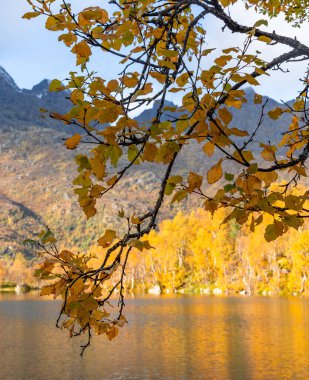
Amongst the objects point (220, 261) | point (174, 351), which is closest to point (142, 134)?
point (174, 351)

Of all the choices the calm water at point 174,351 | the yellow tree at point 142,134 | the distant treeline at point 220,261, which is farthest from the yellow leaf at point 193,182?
the distant treeline at point 220,261

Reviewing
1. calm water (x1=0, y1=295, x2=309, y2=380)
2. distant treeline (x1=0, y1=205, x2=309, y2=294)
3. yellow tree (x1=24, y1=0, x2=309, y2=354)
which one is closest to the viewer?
yellow tree (x1=24, y1=0, x2=309, y2=354)

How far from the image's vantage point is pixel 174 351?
30453 mm

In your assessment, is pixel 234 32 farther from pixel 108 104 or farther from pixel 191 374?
pixel 191 374

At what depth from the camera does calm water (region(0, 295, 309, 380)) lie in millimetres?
24141

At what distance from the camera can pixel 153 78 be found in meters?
2.20

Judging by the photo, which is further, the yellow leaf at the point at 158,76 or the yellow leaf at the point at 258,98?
the yellow leaf at the point at 258,98

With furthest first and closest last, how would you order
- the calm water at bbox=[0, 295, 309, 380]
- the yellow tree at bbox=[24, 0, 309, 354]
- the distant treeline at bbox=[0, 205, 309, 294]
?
the distant treeline at bbox=[0, 205, 309, 294] → the calm water at bbox=[0, 295, 309, 380] → the yellow tree at bbox=[24, 0, 309, 354]

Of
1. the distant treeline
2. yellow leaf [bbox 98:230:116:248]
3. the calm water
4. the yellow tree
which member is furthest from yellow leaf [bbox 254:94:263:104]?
the distant treeline

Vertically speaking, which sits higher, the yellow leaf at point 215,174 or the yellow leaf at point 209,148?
the yellow leaf at point 209,148

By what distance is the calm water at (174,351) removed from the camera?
24141mm

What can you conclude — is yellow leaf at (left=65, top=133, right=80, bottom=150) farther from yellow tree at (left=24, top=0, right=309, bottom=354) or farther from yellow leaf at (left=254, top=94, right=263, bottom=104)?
yellow leaf at (left=254, top=94, right=263, bottom=104)

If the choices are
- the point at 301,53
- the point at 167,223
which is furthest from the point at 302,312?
the point at 167,223

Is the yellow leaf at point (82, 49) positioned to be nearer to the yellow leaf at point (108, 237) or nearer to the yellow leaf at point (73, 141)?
the yellow leaf at point (73, 141)
